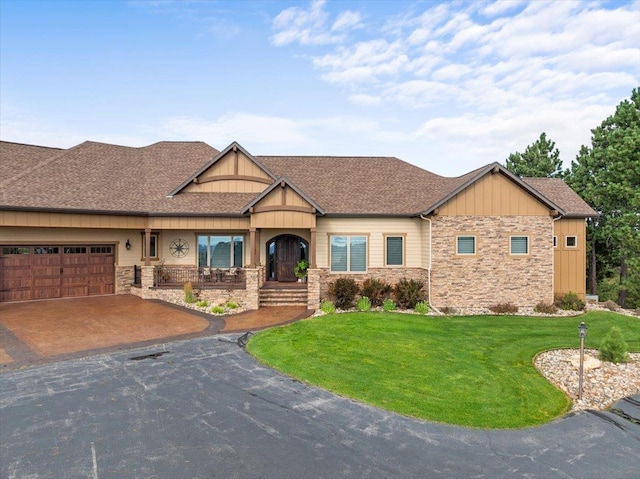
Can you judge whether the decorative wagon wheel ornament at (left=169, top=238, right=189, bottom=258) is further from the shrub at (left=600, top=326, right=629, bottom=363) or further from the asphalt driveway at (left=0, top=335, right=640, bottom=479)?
the shrub at (left=600, top=326, right=629, bottom=363)

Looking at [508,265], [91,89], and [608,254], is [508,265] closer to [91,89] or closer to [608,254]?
[608,254]

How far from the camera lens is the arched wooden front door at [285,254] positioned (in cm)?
1859

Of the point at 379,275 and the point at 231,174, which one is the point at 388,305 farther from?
the point at 231,174

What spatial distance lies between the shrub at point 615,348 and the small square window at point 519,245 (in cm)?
660

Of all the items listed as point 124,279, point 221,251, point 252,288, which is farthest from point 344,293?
point 124,279

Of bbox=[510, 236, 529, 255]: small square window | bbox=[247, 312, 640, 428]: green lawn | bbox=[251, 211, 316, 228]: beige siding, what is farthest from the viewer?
bbox=[510, 236, 529, 255]: small square window

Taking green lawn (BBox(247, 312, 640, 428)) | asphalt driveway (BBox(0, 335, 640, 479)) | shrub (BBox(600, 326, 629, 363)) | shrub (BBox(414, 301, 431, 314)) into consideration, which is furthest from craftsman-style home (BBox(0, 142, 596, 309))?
asphalt driveway (BBox(0, 335, 640, 479))

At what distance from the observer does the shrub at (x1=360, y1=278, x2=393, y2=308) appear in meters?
15.9

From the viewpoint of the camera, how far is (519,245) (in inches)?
637

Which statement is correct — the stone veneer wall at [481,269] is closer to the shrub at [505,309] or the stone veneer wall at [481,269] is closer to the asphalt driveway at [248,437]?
the shrub at [505,309]

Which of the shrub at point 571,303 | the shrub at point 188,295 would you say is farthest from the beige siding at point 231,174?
the shrub at point 571,303

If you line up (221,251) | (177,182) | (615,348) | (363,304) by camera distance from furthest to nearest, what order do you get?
(177,182), (221,251), (363,304), (615,348)

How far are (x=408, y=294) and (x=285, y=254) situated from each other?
21.9 ft

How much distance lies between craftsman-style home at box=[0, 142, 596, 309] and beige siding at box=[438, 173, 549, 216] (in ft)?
0.15
